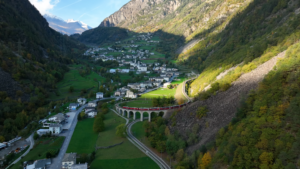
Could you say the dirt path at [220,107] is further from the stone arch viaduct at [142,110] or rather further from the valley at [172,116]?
the stone arch viaduct at [142,110]

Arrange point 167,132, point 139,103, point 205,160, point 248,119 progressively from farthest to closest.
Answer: point 139,103
point 167,132
point 248,119
point 205,160

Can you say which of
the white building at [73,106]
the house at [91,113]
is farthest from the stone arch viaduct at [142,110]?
the white building at [73,106]

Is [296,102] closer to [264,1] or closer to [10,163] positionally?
[10,163]

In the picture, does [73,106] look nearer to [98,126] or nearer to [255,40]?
[98,126]

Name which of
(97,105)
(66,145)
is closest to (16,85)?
(97,105)

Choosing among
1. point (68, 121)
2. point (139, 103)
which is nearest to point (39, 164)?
point (68, 121)

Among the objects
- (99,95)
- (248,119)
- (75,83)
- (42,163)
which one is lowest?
(42,163)

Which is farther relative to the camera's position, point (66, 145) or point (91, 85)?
point (91, 85)
